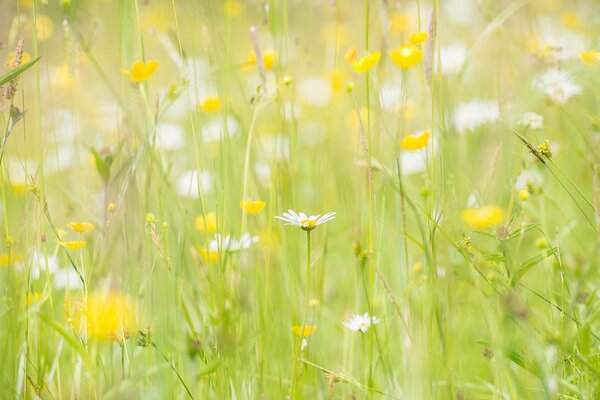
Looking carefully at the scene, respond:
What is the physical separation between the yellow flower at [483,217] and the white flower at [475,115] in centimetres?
45

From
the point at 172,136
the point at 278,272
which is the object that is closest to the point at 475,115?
the point at 278,272

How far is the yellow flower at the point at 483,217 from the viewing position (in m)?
1.00

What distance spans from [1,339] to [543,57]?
1055 millimetres

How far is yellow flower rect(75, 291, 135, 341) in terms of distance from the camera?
87 cm

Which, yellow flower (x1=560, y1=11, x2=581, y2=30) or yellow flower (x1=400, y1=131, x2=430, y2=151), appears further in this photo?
yellow flower (x1=560, y1=11, x2=581, y2=30)

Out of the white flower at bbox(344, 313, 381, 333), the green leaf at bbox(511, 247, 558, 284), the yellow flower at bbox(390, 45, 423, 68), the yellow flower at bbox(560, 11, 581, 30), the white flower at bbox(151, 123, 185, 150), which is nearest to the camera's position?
the green leaf at bbox(511, 247, 558, 284)

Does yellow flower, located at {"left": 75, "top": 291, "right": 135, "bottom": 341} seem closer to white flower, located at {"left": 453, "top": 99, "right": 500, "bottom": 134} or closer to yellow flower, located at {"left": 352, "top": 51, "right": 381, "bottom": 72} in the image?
yellow flower, located at {"left": 352, "top": 51, "right": 381, "bottom": 72}

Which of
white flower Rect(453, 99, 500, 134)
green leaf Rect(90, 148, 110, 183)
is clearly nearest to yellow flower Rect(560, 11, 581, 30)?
white flower Rect(453, 99, 500, 134)

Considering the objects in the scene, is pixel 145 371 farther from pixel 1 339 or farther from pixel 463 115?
pixel 463 115

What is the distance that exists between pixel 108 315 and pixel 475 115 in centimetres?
116

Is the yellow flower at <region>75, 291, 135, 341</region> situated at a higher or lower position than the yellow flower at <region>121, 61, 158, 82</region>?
lower

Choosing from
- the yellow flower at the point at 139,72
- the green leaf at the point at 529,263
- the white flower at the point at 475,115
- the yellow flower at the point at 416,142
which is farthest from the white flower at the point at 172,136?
the green leaf at the point at 529,263

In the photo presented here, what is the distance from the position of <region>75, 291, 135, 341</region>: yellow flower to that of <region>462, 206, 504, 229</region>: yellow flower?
1.57ft

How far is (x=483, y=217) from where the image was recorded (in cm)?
101
